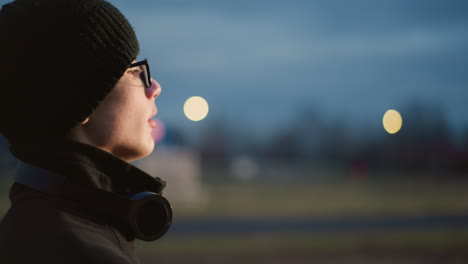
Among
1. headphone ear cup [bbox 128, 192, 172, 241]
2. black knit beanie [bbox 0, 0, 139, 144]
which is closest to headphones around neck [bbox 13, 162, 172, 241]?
headphone ear cup [bbox 128, 192, 172, 241]

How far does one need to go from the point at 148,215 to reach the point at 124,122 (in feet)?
1.23

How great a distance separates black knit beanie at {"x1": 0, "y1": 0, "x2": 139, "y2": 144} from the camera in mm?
1858

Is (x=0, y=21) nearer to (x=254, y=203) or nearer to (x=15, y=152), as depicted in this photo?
(x=15, y=152)

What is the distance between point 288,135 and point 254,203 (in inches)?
2542

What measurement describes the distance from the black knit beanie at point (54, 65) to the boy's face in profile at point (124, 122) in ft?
0.19

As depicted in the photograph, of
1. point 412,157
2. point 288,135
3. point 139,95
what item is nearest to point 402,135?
point 412,157

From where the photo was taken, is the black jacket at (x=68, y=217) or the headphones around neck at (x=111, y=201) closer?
the black jacket at (x=68, y=217)

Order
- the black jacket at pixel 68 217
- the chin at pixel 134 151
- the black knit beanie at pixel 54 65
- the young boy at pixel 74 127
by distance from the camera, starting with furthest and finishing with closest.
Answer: the chin at pixel 134 151, the black knit beanie at pixel 54 65, the young boy at pixel 74 127, the black jacket at pixel 68 217

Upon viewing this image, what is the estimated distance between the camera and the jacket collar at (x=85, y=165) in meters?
1.79

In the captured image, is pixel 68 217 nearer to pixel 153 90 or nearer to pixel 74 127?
pixel 74 127

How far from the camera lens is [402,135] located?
5716cm

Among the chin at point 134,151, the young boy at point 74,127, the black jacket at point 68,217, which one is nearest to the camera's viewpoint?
the black jacket at point 68,217

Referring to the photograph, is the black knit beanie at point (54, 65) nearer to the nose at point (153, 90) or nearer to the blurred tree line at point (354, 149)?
the nose at point (153, 90)

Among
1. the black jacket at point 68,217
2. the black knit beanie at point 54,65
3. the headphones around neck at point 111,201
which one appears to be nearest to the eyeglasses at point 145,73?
the black knit beanie at point 54,65
